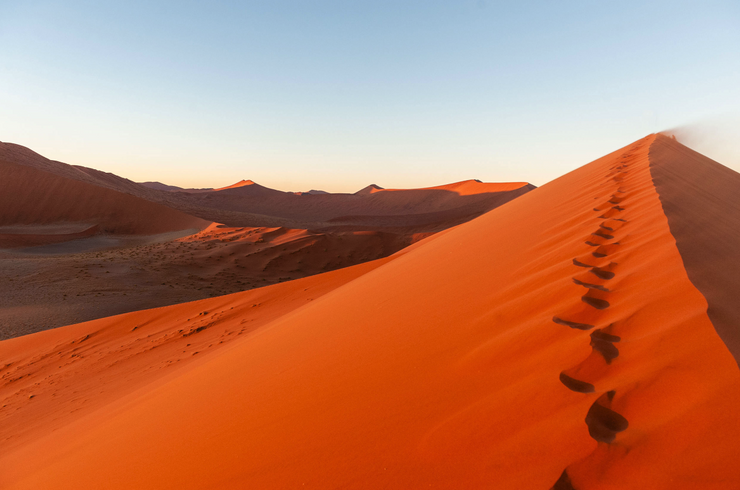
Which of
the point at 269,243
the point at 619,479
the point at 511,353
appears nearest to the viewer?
the point at 619,479

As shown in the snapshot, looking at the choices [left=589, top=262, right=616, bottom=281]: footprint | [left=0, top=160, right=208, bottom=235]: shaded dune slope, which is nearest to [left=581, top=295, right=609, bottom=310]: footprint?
[left=589, top=262, right=616, bottom=281]: footprint

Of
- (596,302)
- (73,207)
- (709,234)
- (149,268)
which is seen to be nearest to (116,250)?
(149,268)

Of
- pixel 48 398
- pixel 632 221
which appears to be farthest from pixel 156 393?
pixel 632 221

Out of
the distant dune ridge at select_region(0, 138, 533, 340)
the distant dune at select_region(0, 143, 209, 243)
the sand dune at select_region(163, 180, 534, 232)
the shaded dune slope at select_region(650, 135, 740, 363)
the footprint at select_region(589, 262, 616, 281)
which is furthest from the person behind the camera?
the sand dune at select_region(163, 180, 534, 232)

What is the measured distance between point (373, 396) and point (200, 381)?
1688 mm

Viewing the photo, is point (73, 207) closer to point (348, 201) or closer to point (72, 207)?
point (72, 207)

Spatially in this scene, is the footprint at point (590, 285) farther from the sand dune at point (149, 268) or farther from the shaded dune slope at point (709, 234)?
the sand dune at point (149, 268)

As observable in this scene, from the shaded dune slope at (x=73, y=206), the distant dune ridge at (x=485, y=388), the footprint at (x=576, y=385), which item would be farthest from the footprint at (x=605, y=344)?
the shaded dune slope at (x=73, y=206)

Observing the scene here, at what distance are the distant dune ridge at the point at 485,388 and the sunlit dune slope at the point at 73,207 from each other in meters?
22.3

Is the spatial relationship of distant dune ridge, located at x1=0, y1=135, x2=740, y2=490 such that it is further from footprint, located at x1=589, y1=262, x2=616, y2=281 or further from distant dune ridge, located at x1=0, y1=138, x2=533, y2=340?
distant dune ridge, located at x1=0, y1=138, x2=533, y2=340

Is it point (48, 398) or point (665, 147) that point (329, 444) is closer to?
point (48, 398)

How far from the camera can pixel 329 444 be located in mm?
1477

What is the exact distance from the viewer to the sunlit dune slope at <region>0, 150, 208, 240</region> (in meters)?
24.0

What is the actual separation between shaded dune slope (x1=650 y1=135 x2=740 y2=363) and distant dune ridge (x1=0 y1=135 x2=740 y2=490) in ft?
0.06
